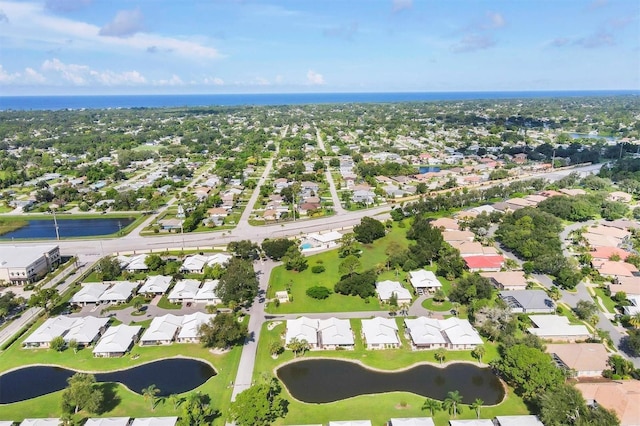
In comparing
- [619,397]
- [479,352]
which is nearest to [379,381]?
[479,352]

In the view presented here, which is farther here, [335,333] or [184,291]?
[184,291]

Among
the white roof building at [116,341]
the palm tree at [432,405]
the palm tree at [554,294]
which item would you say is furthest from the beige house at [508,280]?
the white roof building at [116,341]

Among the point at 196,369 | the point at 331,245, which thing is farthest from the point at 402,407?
the point at 331,245

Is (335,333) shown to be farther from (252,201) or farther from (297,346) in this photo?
(252,201)

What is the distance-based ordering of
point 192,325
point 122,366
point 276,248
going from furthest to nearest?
point 276,248
point 192,325
point 122,366

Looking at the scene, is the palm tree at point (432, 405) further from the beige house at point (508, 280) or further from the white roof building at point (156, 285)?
the white roof building at point (156, 285)

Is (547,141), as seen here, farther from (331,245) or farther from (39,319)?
(39,319)
